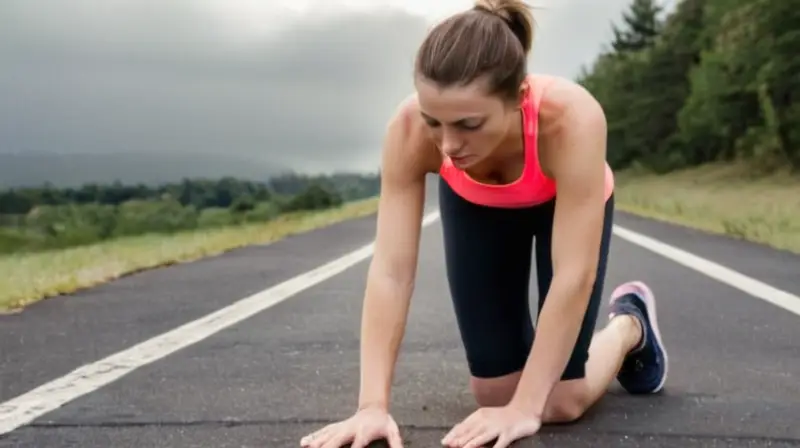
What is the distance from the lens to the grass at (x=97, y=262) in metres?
8.08

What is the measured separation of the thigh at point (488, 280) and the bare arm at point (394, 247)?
389mm

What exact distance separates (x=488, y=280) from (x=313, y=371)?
108cm

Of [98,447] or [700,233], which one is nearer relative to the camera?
[98,447]

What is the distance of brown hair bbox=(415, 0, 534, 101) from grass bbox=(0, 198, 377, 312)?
16.0 ft

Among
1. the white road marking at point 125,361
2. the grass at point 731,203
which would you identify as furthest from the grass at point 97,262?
the grass at point 731,203

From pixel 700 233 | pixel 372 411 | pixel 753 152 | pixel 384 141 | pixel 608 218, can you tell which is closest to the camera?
pixel 372 411

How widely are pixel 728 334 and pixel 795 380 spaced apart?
4.22 ft

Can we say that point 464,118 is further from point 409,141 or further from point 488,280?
point 488,280

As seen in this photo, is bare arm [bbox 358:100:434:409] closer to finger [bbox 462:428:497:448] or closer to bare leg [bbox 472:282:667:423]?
finger [bbox 462:428:497:448]

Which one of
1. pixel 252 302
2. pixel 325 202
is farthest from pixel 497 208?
pixel 325 202

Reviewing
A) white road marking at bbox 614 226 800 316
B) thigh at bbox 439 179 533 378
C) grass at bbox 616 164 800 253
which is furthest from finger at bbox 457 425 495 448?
grass at bbox 616 164 800 253

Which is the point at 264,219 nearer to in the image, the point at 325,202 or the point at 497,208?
the point at 325,202

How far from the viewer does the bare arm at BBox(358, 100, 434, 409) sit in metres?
3.39

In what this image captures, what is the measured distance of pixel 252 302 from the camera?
23.6 ft
